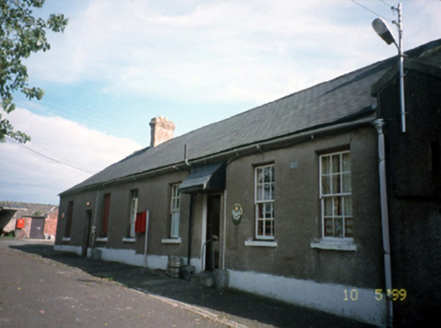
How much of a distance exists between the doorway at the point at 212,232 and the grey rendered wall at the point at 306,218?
4.54ft

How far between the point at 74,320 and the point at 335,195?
6023 mm

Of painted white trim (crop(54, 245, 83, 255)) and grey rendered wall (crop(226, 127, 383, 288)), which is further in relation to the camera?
painted white trim (crop(54, 245, 83, 255))

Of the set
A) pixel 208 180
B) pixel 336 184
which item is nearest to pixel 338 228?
pixel 336 184

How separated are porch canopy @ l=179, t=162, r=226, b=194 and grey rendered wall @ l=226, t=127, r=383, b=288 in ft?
0.96

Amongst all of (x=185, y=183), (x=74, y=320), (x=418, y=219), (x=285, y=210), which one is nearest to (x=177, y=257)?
(x=185, y=183)

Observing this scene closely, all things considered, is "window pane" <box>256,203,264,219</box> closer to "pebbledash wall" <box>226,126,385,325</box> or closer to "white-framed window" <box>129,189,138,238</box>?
"pebbledash wall" <box>226,126,385,325</box>

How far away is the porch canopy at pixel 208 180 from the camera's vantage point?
10.4 m

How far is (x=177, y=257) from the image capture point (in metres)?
12.1

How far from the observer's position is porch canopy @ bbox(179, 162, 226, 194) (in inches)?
411

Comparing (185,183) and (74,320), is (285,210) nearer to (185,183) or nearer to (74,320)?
(185,183)

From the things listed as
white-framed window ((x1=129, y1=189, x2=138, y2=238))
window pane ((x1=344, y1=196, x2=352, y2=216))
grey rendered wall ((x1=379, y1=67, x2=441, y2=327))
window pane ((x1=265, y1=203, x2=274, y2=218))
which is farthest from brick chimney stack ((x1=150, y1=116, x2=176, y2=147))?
grey rendered wall ((x1=379, y1=67, x2=441, y2=327))

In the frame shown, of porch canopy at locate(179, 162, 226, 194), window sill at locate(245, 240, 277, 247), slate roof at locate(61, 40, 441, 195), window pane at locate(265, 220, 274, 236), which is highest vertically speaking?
slate roof at locate(61, 40, 441, 195)

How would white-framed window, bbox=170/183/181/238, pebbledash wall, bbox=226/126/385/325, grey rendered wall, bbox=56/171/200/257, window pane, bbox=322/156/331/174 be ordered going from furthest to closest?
1. white-framed window, bbox=170/183/181/238
2. grey rendered wall, bbox=56/171/200/257
3. window pane, bbox=322/156/331/174
4. pebbledash wall, bbox=226/126/385/325

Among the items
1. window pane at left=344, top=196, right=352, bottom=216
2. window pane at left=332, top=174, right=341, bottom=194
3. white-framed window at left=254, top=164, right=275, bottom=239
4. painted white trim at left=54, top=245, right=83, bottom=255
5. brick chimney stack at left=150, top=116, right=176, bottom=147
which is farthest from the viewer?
brick chimney stack at left=150, top=116, right=176, bottom=147
